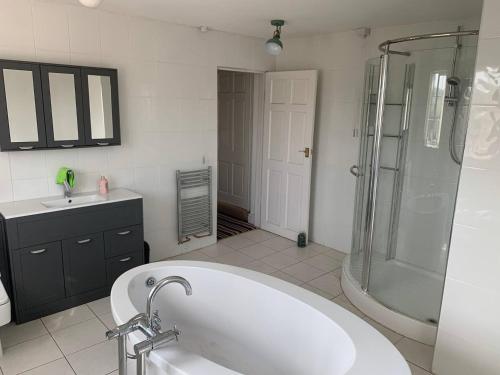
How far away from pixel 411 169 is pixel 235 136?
2.88m

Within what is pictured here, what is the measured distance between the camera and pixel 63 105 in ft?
9.87

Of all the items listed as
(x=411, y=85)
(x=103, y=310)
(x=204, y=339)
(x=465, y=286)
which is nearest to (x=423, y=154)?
(x=411, y=85)

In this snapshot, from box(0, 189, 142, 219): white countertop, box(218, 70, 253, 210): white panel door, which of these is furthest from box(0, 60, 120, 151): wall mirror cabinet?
box(218, 70, 253, 210): white panel door

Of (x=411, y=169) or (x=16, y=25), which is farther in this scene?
(x=411, y=169)

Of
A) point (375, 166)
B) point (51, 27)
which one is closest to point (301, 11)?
point (375, 166)

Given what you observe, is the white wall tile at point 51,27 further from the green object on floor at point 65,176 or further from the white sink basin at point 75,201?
the white sink basin at point 75,201

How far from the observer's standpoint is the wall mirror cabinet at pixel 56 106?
2.77 meters

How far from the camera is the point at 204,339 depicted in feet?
7.75

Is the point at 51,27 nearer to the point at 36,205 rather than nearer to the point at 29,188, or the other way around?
the point at 29,188

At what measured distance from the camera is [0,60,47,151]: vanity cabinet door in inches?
108

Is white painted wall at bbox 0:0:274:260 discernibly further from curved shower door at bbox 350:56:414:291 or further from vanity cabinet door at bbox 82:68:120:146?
curved shower door at bbox 350:56:414:291

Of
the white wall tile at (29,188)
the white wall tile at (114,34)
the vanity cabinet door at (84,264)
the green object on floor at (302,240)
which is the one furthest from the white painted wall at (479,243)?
the white wall tile at (29,188)

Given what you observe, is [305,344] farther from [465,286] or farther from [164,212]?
[164,212]

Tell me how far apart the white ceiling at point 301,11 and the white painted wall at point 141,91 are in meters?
0.26
